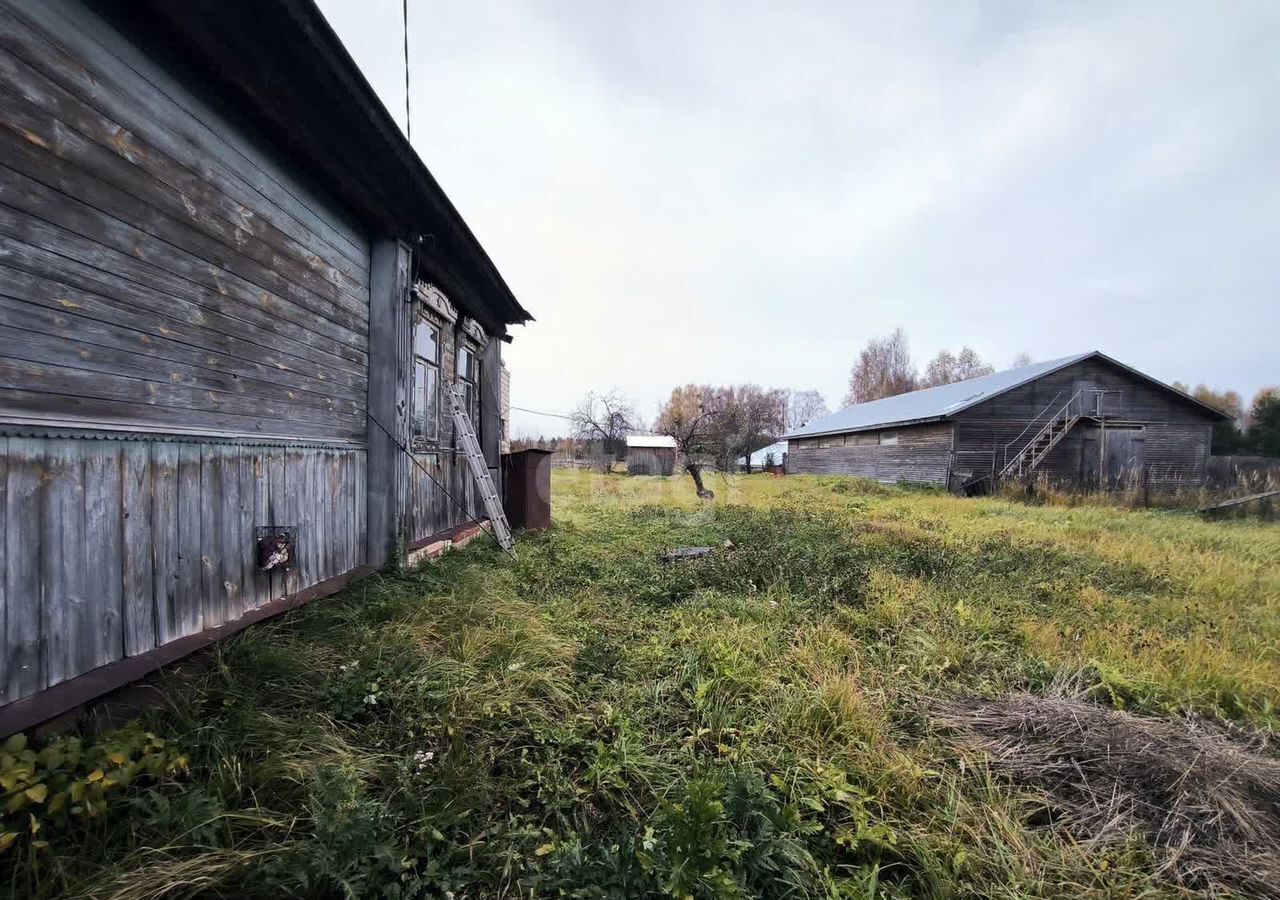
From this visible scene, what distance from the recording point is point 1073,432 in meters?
16.7

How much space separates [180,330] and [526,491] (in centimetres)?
512

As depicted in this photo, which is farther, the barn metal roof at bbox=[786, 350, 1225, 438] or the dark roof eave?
the dark roof eave

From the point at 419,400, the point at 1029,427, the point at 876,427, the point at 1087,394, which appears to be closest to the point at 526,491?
the point at 419,400

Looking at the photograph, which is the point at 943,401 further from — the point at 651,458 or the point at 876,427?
the point at 651,458

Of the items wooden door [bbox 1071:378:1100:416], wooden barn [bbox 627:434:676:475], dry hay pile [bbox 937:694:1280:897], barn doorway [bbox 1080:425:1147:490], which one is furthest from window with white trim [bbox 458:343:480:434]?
wooden door [bbox 1071:378:1100:416]

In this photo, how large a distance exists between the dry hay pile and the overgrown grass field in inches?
1.8

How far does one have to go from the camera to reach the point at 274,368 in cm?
312

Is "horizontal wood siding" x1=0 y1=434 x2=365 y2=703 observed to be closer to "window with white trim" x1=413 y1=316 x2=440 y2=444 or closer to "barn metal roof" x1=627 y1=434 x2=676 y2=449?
"window with white trim" x1=413 y1=316 x2=440 y2=444

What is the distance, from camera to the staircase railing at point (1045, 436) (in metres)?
16.1

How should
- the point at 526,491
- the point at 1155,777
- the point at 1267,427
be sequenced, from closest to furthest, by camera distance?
the point at 1155,777
the point at 526,491
the point at 1267,427

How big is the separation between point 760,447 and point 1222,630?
4093 cm

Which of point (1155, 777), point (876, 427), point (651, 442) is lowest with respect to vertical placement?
point (1155, 777)

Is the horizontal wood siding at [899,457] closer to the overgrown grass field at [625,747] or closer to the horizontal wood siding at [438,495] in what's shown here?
the overgrown grass field at [625,747]

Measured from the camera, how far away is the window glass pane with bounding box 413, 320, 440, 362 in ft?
16.7
